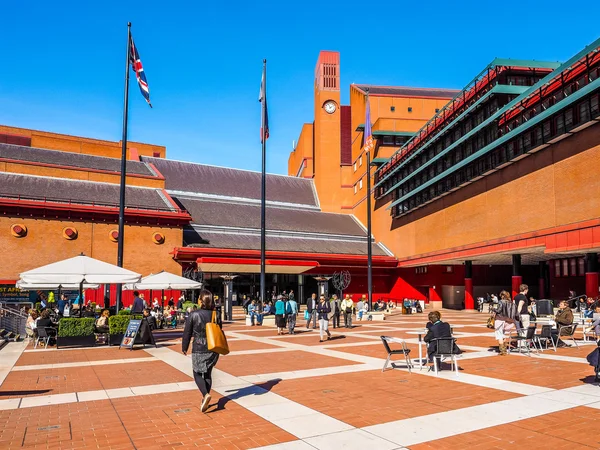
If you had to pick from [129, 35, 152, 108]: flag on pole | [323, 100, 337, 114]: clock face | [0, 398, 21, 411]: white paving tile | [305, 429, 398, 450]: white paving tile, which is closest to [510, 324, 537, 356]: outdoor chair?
[305, 429, 398, 450]: white paving tile

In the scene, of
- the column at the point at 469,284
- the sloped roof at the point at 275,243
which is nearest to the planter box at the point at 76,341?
the sloped roof at the point at 275,243

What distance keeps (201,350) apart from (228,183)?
51.5 m

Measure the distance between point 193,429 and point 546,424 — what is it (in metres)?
4.47

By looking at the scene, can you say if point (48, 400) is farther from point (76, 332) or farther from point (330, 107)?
point (330, 107)

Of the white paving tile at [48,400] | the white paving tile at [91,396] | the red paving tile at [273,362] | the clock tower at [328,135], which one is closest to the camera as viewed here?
the white paving tile at [48,400]

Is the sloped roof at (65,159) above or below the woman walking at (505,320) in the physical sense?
above

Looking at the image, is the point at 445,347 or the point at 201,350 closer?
the point at 201,350

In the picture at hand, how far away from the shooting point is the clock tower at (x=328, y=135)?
63.2 metres

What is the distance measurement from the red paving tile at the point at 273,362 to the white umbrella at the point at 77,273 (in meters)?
5.71

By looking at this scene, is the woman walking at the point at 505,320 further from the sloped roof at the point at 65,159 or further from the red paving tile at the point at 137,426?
the sloped roof at the point at 65,159

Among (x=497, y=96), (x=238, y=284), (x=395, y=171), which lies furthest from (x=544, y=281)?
(x=238, y=284)

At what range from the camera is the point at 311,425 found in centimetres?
653

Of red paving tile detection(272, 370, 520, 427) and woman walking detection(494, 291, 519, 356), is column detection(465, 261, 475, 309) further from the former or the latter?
red paving tile detection(272, 370, 520, 427)

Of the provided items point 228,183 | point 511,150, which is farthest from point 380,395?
point 228,183
